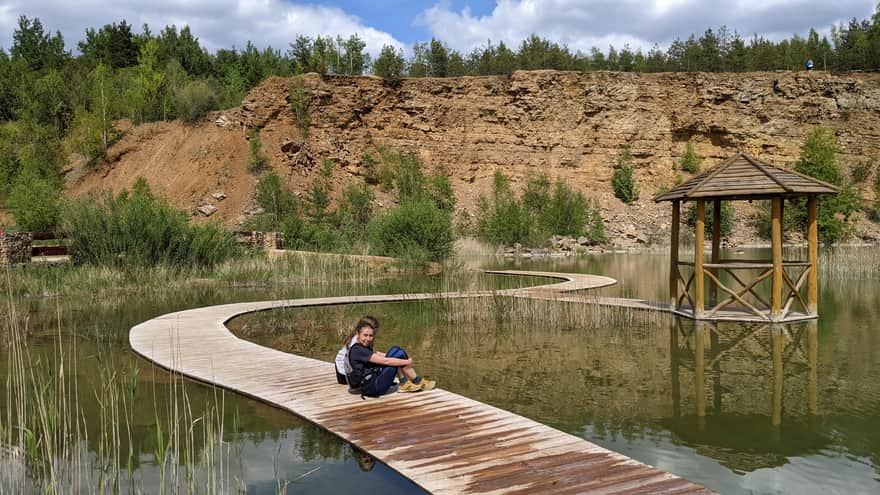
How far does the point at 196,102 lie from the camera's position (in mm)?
39844

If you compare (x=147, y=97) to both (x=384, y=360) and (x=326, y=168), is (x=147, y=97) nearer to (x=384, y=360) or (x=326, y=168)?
(x=326, y=168)

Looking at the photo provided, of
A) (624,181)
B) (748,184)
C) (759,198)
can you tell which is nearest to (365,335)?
(748,184)

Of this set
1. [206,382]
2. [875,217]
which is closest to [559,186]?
[875,217]

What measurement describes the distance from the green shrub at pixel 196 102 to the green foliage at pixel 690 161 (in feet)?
87.9

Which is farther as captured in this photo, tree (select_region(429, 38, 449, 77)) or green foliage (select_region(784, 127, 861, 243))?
tree (select_region(429, 38, 449, 77))

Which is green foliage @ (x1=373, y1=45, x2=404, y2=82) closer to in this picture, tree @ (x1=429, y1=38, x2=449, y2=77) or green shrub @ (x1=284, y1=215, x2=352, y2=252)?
tree @ (x1=429, y1=38, x2=449, y2=77)

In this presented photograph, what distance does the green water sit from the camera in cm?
476

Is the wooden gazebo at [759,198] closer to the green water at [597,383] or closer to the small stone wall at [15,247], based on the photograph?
the green water at [597,383]

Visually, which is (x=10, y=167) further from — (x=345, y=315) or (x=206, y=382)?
Answer: (x=206, y=382)

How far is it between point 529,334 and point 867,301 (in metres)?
7.31

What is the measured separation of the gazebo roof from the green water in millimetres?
1975

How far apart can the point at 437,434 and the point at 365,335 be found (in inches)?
51.4

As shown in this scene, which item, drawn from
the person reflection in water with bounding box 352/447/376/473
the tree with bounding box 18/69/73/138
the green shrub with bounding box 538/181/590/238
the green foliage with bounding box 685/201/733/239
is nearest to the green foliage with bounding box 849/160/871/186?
the green foliage with bounding box 685/201/733/239

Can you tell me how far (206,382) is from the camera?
6.93 meters
